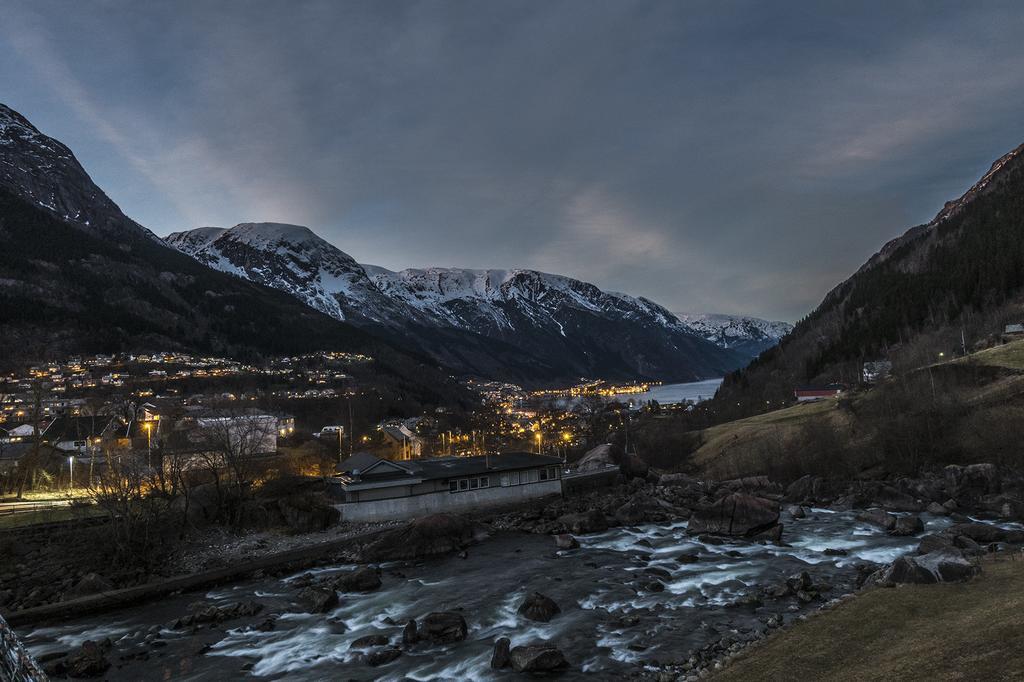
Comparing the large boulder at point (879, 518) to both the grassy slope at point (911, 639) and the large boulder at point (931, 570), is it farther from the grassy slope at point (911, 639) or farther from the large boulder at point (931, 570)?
the large boulder at point (931, 570)

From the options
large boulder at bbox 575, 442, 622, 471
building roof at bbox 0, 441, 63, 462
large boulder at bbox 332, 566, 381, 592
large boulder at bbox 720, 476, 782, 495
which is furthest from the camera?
large boulder at bbox 575, 442, 622, 471

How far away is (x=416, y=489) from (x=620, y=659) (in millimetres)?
41303

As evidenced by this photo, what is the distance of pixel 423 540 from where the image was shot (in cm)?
5091

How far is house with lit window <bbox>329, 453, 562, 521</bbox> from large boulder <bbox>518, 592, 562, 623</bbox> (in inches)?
1242

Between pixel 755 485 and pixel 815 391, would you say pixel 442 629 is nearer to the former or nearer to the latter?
pixel 755 485

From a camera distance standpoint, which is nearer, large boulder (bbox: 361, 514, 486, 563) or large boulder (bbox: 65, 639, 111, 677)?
large boulder (bbox: 65, 639, 111, 677)

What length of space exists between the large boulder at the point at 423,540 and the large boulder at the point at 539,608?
18.5m

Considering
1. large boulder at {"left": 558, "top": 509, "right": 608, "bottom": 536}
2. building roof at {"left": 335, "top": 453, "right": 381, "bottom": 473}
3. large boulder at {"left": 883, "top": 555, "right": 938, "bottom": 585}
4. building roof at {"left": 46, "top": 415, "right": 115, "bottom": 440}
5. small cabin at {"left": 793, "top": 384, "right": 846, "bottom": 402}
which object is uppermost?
building roof at {"left": 46, "top": 415, "right": 115, "bottom": 440}

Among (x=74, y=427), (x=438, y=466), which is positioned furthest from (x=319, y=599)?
(x=74, y=427)

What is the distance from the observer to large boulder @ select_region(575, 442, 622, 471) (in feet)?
282

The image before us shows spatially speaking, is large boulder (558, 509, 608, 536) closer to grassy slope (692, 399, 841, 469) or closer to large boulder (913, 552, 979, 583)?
large boulder (913, 552, 979, 583)

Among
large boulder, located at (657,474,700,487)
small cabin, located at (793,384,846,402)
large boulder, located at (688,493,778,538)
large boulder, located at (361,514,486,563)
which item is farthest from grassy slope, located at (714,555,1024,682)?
small cabin, located at (793,384,846,402)

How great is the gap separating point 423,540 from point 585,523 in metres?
16.5

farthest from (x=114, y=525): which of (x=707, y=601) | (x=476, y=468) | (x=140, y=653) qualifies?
(x=707, y=601)
